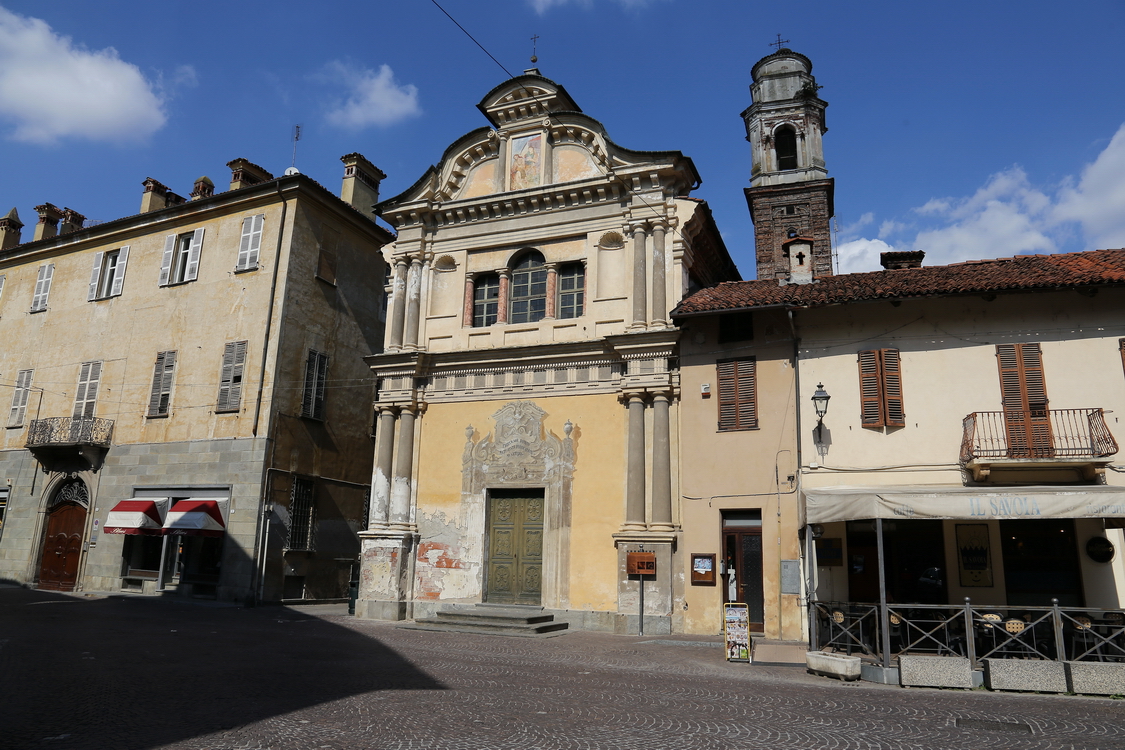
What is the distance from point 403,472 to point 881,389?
11.1 meters

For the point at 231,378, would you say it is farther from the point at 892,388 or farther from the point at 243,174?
the point at 892,388

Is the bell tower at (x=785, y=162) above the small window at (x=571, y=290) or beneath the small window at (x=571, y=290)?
above

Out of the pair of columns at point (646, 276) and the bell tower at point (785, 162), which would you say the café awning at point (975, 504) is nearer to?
the pair of columns at point (646, 276)

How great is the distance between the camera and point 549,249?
64.4ft

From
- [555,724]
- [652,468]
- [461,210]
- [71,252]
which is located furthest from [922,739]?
[71,252]

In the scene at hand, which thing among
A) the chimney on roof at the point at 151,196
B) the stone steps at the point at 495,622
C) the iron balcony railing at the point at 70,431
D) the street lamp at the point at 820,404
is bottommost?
the stone steps at the point at 495,622

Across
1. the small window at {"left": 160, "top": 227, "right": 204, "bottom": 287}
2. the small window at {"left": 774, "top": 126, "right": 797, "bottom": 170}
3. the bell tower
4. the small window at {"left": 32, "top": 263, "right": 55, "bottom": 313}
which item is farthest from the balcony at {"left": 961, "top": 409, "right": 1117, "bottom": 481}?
the small window at {"left": 32, "top": 263, "right": 55, "bottom": 313}

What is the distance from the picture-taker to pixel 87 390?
2486 centimetres

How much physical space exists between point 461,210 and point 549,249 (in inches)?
107

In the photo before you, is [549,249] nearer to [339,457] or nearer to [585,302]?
[585,302]

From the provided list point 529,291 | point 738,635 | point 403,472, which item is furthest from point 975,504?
point 403,472

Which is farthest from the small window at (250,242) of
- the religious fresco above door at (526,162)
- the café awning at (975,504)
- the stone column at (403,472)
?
the café awning at (975,504)

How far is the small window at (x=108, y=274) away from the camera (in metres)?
25.5

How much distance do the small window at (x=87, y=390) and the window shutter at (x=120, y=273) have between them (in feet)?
7.92
